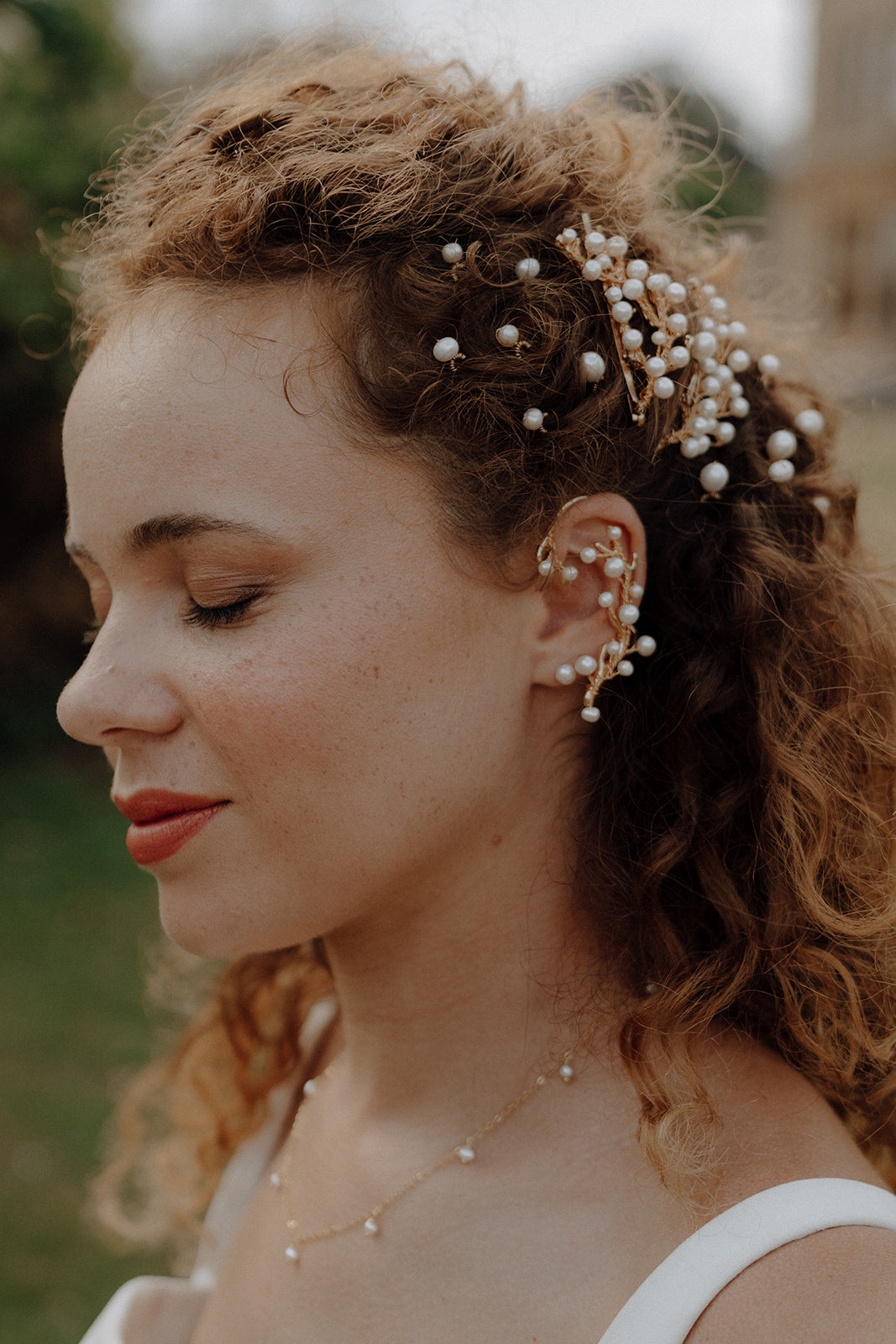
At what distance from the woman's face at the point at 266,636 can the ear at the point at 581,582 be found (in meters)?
0.05

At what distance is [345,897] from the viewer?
148cm

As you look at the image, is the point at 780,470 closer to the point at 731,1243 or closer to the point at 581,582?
the point at 581,582

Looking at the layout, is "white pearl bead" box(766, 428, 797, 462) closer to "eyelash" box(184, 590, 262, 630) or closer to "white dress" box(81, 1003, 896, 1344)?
"eyelash" box(184, 590, 262, 630)

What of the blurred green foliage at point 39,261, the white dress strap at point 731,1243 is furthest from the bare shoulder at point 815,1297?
the blurred green foliage at point 39,261

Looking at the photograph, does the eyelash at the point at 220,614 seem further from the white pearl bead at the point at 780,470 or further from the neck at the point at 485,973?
the white pearl bead at the point at 780,470

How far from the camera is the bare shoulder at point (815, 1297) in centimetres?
119

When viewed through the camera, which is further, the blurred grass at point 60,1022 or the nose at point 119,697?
the blurred grass at point 60,1022

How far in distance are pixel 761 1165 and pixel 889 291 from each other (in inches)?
1033

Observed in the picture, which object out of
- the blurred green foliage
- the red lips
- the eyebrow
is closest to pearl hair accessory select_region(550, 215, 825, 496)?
the eyebrow

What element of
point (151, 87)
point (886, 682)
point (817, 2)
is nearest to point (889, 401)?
point (151, 87)

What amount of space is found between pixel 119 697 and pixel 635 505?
73 cm

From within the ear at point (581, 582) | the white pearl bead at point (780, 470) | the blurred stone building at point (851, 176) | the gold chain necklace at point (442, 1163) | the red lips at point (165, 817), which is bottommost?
the blurred stone building at point (851, 176)

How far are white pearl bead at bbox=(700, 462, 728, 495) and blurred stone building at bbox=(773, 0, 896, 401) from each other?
2342 cm

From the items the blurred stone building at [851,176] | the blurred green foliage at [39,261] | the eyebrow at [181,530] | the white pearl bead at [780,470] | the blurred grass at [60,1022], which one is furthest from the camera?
the blurred stone building at [851,176]
